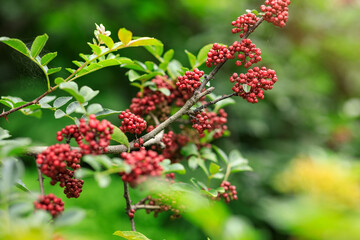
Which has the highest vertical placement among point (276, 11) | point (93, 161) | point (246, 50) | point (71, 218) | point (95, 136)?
point (276, 11)

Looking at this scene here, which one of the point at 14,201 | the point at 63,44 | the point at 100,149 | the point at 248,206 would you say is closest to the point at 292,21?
the point at 248,206

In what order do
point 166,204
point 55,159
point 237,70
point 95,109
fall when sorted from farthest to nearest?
point 237,70, point 166,204, point 95,109, point 55,159

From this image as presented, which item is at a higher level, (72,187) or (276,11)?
(276,11)

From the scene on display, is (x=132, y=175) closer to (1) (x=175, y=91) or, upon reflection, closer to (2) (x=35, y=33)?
(1) (x=175, y=91)

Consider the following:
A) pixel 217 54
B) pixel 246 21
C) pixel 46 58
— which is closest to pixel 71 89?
pixel 46 58

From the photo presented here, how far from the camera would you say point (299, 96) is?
404 centimetres

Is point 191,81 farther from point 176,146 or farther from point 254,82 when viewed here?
point 176,146

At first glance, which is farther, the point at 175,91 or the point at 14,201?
the point at 175,91

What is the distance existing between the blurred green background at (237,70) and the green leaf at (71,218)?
8.54ft

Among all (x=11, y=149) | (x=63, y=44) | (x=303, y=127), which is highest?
(x=63, y=44)

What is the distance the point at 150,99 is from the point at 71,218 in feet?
2.92

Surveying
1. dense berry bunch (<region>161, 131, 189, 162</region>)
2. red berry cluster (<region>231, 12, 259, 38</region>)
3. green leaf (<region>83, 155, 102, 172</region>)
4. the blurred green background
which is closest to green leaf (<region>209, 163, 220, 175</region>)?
dense berry bunch (<region>161, 131, 189, 162</region>)

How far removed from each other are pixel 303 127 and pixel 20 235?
429cm

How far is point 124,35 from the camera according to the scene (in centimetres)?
107
